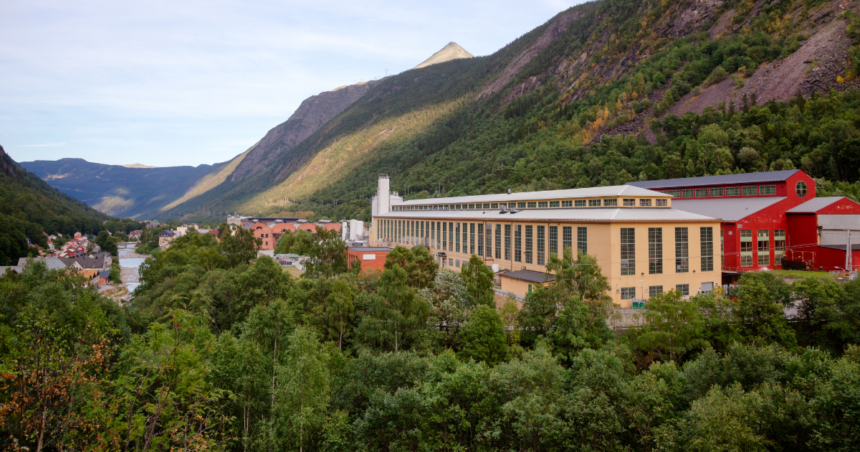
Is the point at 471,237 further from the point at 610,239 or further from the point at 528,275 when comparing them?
the point at 610,239

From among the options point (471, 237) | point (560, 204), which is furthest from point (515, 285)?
point (471, 237)

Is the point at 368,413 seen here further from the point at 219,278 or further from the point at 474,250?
the point at 474,250

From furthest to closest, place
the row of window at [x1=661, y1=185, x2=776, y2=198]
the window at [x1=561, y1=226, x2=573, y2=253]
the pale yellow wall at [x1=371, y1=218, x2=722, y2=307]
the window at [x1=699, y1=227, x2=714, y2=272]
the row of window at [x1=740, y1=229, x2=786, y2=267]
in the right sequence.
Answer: the row of window at [x1=661, y1=185, x2=776, y2=198]
the row of window at [x1=740, y1=229, x2=786, y2=267]
the window at [x1=561, y1=226, x2=573, y2=253]
the window at [x1=699, y1=227, x2=714, y2=272]
the pale yellow wall at [x1=371, y1=218, x2=722, y2=307]

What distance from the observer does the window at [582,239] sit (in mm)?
42594

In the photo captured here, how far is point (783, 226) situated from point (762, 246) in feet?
12.8

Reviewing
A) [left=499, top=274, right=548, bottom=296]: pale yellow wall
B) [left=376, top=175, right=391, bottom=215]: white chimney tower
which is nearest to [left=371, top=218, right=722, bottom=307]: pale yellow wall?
[left=499, top=274, right=548, bottom=296]: pale yellow wall

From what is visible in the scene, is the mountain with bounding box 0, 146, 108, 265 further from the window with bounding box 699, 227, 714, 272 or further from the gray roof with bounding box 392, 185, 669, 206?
the window with bounding box 699, 227, 714, 272

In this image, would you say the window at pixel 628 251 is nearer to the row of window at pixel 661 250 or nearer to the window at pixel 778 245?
the row of window at pixel 661 250

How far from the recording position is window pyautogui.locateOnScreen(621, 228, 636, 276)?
40.3 meters

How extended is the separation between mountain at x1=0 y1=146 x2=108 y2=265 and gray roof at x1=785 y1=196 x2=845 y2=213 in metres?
115

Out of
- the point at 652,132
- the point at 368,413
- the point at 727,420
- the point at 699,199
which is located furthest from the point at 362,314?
the point at 652,132

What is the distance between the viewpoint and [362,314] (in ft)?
116

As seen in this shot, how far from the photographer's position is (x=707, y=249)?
4312 centimetres

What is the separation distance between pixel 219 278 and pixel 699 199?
60.3 meters
